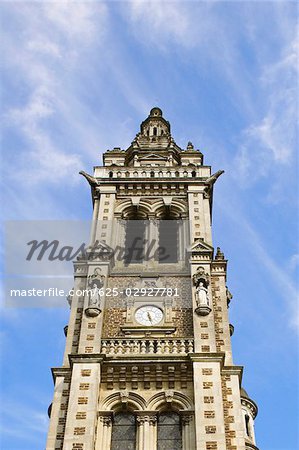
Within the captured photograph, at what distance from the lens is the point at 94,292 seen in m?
29.2

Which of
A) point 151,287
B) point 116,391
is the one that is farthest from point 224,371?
point 151,287

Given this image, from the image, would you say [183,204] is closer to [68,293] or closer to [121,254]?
[121,254]

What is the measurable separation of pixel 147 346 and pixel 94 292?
12.0ft

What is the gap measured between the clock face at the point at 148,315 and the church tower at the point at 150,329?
0.13ft

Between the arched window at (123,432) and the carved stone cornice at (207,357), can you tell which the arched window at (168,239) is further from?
the arched window at (123,432)

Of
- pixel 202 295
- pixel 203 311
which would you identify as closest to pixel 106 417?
pixel 203 311

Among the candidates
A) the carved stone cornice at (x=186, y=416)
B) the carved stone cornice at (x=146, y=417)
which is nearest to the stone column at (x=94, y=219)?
the carved stone cornice at (x=146, y=417)

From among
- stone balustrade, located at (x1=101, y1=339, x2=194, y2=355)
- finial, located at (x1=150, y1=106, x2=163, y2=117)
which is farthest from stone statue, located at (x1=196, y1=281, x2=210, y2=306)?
finial, located at (x1=150, y1=106, x2=163, y2=117)

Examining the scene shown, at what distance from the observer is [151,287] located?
30.7m

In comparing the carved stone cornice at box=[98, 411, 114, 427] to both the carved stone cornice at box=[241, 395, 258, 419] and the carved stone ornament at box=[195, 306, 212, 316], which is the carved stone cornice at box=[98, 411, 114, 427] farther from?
the carved stone cornice at box=[241, 395, 258, 419]

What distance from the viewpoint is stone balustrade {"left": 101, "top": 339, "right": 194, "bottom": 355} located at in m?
26.5

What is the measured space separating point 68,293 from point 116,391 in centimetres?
646

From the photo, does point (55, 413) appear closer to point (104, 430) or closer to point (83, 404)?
point (83, 404)

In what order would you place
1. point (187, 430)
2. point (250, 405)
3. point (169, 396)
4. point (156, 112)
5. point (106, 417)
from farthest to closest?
point (156, 112) < point (250, 405) < point (169, 396) < point (106, 417) < point (187, 430)
